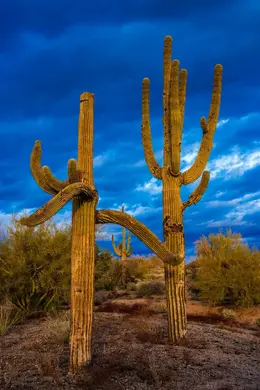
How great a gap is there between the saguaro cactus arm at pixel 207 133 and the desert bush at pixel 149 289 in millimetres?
11582

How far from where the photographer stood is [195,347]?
412 inches

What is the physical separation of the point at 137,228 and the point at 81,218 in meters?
1.20

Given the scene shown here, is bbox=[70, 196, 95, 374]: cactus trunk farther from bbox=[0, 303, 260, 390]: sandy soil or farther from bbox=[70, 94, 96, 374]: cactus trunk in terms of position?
bbox=[0, 303, 260, 390]: sandy soil

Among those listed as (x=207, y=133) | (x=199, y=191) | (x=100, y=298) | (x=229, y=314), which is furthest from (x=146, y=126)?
(x=100, y=298)

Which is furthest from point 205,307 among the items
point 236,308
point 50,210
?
point 50,210

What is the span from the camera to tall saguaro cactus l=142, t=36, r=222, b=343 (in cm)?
1091

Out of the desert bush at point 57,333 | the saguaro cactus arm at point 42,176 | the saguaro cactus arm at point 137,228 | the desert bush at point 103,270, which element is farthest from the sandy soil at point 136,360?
the desert bush at point 103,270

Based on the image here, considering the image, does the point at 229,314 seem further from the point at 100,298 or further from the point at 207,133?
the point at 207,133

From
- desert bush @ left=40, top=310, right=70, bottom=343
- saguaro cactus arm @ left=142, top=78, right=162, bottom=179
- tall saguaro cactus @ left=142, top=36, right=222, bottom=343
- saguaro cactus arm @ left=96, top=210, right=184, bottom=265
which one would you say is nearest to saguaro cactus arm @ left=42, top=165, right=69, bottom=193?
saguaro cactus arm @ left=96, top=210, right=184, bottom=265

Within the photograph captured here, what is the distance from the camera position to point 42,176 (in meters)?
8.65

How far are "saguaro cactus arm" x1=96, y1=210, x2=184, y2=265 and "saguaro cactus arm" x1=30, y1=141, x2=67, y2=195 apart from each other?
0.94 metres

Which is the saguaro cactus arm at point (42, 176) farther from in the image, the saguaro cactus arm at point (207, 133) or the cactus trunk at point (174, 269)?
the saguaro cactus arm at point (207, 133)

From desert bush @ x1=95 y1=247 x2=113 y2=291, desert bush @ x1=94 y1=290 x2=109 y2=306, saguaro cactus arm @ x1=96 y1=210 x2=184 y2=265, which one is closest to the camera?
saguaro cactus arm @ x1=96 y1=210 x2=184 y2=265

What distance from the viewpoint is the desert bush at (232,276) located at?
712 inches
